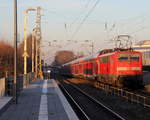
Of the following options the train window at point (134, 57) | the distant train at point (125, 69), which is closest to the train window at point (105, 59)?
the distant train at point (125, 69)

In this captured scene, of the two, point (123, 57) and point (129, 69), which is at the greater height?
point (123, 57)

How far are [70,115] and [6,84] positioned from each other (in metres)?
7.13

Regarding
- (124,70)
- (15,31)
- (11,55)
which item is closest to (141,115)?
(15,31)

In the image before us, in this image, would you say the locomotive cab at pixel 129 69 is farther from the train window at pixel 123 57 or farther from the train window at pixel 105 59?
the train window at pixel 105 59

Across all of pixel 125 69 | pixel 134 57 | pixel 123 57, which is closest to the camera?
pixel 125 69

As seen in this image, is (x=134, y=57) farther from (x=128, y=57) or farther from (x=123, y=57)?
(x=123, y=57)

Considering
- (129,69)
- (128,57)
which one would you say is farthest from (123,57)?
(129,69)

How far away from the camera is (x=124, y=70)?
2891 centimetres

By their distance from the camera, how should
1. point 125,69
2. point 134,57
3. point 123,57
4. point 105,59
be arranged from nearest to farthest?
point 125,69 < point 123,57 < point 134,57 < point 105,59

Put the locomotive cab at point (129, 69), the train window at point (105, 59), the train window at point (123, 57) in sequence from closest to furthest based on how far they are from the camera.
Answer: the locomotive cab at point (129, 69) → the train window at point (123, 57) → the train window at point (105, 59)

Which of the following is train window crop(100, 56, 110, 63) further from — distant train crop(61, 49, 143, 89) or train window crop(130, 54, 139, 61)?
train window crop(130, 54, 139, 61)

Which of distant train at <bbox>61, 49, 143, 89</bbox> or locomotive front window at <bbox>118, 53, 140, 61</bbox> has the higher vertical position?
locomotive front window at <bbox>118, 53, 140, 61</bbox>

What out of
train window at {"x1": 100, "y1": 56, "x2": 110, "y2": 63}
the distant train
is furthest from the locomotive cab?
train window at {"x1": 100, "y1": 56, "x2": 110, "y2": 63}

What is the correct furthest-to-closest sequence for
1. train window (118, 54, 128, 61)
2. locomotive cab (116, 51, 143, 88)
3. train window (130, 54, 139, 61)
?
1. train window (130, 54, 139, 61)
2. train window (118, 54, 128, 61)
3. locomotive cab (116, 51, 143, 88)
